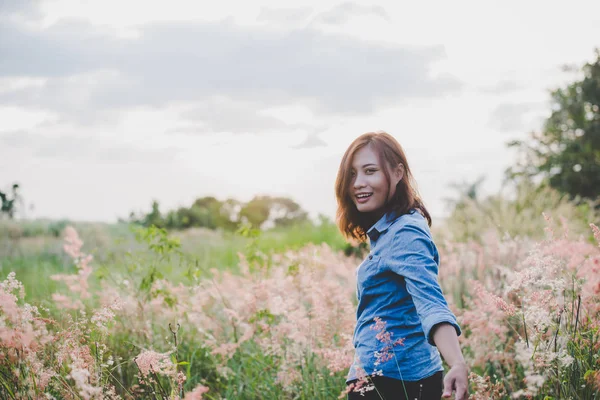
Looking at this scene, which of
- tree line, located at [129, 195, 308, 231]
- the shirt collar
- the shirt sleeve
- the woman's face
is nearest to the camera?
the shirt sleeve

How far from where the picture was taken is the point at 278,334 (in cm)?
398

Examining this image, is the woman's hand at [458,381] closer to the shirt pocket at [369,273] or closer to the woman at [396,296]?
the woman at [396,296]

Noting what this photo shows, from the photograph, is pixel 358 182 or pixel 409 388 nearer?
pixel 409 388

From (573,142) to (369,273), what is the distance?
16.7 m

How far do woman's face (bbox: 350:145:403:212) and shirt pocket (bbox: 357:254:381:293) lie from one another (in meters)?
0.32

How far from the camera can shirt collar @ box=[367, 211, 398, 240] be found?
2.52m

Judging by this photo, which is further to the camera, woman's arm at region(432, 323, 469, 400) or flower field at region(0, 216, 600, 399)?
flower field at region(0, 216, 600, 399)

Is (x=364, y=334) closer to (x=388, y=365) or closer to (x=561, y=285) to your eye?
Answer: (x=388, y=365)

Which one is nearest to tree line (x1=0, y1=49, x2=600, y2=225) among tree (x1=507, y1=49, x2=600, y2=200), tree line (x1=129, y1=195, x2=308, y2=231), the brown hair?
tree (x1=507, y1=49, x2=600, y2=200)

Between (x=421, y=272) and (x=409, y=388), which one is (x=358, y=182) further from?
(x=409, y=388)

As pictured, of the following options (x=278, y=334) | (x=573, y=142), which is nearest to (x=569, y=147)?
(x=573, y=142)

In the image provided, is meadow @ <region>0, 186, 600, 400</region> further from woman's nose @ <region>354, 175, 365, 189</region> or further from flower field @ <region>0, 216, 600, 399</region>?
→ woman's nose @ <region>354, 175, 365, 189</region>

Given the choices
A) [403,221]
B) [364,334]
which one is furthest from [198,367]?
[403,221]

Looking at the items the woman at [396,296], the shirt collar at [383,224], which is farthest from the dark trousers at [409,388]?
Result: the shirt collar at [383,224]
